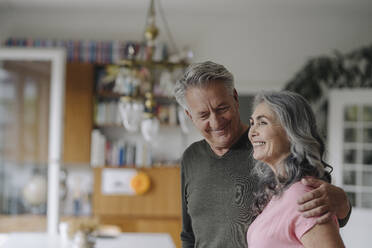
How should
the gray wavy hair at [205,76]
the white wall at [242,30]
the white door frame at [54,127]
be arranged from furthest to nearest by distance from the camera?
the white wall at [242,30], the white door frame at [54,127], the gray wavy hair at [205,76]

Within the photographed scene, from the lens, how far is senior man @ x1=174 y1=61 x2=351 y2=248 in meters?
1.41

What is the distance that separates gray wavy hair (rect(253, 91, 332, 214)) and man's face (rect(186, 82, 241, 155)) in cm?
24

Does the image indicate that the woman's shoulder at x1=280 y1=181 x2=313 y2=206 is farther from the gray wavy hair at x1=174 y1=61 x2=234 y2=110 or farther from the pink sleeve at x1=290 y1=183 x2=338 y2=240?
the gray wavy hair at x1=174 y1=61 x2=234 y2=110

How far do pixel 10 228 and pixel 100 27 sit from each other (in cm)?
233

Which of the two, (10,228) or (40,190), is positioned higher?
(40,190)

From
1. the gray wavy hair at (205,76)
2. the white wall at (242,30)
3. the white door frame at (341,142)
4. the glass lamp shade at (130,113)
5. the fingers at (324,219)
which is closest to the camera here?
the fingers at (324,219)

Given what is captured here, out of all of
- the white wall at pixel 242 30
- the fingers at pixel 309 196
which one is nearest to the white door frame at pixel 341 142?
the white wall at pixel 242 30

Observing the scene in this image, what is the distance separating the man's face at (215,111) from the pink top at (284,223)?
1.06ft

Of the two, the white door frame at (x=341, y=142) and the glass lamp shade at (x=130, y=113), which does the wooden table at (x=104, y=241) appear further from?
the white door frame at (x=341, y=142)

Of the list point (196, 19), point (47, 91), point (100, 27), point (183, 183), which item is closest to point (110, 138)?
point (47, 91)

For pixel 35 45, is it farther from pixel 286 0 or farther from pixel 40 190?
pixel 286 0

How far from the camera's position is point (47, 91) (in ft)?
14.7

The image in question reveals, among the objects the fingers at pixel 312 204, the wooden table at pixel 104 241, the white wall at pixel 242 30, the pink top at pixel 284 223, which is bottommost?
the wooden table at pixel 104 241

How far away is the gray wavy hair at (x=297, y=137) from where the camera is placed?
3.71ft
